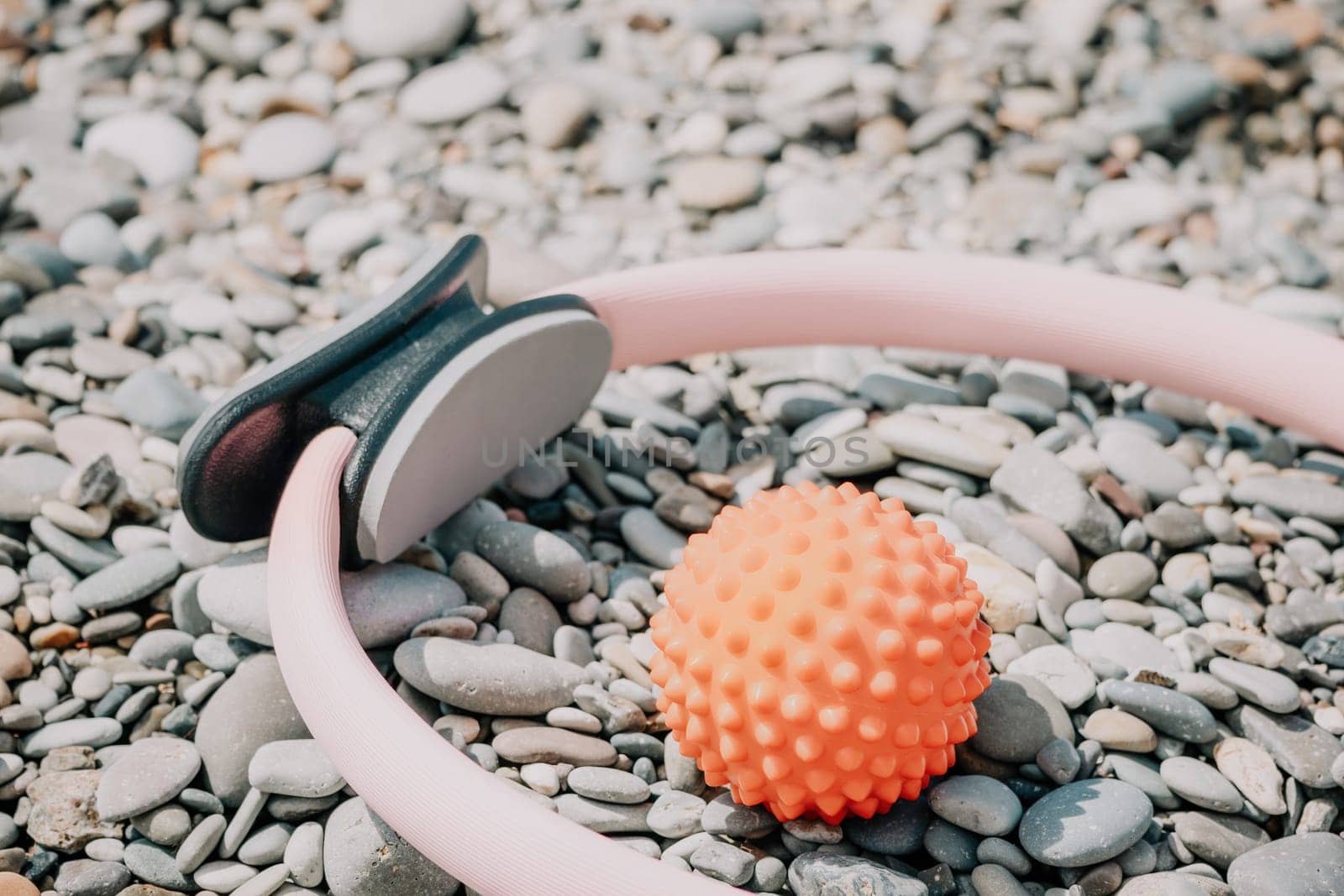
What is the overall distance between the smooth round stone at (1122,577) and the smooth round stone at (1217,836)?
72cm

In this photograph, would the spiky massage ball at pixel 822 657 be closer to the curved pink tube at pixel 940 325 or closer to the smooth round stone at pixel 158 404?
the curved pink tube at pixel 940 325

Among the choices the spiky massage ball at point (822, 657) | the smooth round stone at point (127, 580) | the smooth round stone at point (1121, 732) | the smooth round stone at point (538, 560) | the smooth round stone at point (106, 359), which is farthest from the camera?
the smooth round stone at point (106, 359)

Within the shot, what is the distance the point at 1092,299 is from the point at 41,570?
10.4 feet

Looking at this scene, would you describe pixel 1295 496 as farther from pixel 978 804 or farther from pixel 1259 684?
pixel 978 804

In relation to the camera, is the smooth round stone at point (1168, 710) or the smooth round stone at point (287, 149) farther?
the smooth round stone at point (287, 149)

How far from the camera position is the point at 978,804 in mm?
2643

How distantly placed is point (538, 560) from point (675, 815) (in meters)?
0.85

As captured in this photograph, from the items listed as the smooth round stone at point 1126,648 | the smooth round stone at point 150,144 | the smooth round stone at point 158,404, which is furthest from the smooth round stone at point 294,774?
the smooth round stone at point 150,144

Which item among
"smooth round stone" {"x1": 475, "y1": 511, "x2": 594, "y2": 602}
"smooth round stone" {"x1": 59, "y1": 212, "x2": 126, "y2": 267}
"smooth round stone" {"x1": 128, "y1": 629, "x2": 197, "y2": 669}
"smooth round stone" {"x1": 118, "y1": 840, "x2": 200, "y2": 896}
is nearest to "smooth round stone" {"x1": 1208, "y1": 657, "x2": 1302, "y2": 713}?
"smooth round stone" {"x1": 475, "y1": 511, "x2": 594, "y2": 602}

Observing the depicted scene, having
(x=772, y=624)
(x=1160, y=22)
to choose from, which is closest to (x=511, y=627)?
(x=772, y=624)

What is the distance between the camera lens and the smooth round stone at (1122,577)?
10.9 ft

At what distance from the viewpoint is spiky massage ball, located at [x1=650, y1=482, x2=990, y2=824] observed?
7.73 ft

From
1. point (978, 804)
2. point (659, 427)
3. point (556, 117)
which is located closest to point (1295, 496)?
point (978, 804)

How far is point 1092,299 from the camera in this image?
362 cm
